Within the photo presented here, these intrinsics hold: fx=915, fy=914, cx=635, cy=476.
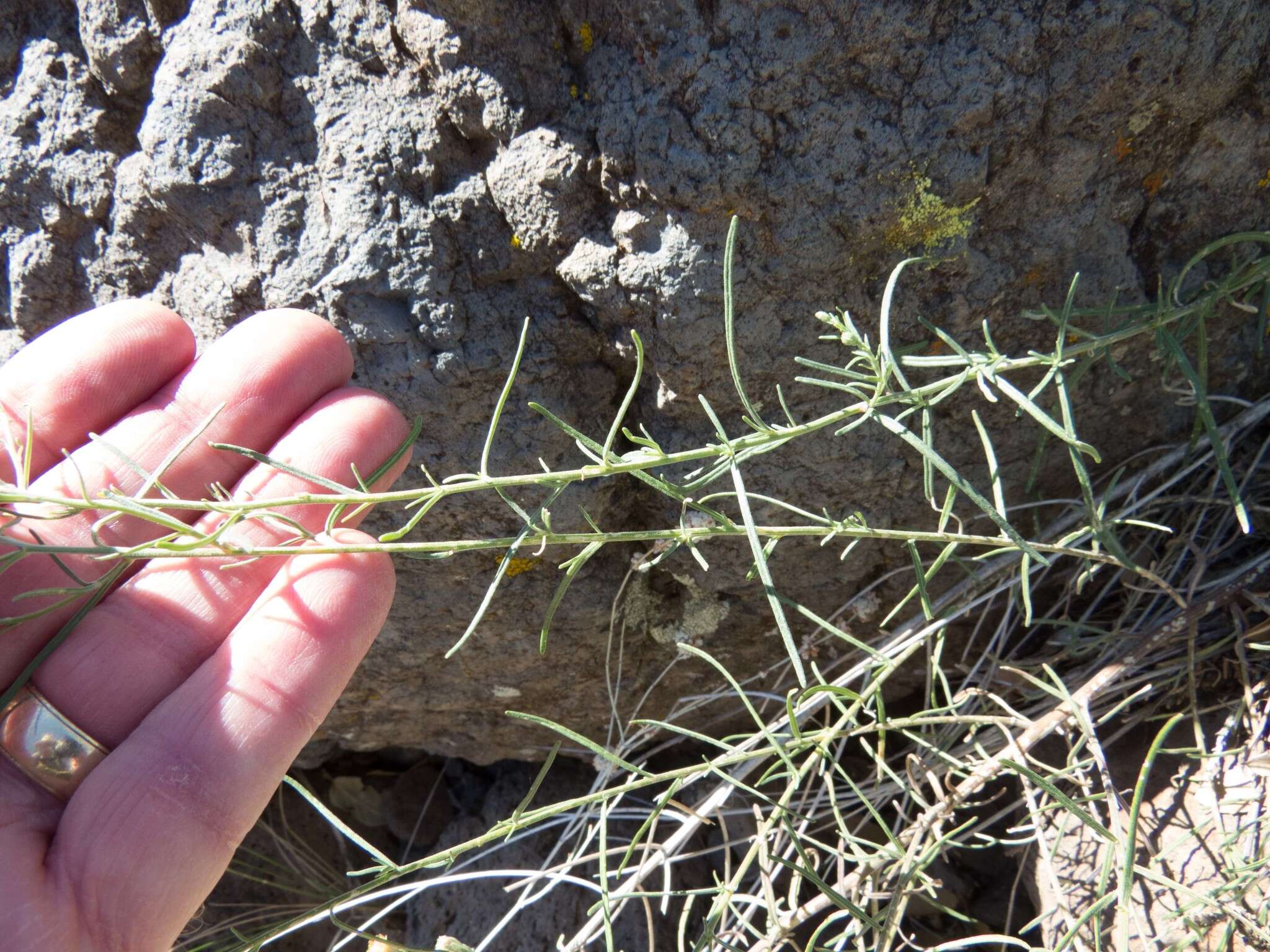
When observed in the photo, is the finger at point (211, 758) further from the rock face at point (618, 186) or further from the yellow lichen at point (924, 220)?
the yellow lichen at point (924, 220)

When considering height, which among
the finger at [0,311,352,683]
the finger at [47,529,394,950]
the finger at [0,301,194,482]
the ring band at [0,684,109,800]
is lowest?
the finger at [47,529,394,950]

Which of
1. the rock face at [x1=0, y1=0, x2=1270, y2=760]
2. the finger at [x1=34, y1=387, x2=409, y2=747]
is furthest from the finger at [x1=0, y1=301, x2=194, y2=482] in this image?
the finger at [x1=34, y1=387, x2=409, y2=747]

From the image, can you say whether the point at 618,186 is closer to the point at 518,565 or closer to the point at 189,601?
the point at 518,565

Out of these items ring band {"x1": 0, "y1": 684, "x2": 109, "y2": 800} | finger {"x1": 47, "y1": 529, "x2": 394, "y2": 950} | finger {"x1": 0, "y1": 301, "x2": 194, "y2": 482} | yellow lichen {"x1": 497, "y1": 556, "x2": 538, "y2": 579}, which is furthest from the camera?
yellow lichen {"x1": 497, "y1": 556, "x2": 538, "y2": 579}

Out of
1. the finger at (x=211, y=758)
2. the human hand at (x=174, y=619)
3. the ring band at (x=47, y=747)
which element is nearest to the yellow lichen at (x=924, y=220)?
the human hand at (x=174, y=619)

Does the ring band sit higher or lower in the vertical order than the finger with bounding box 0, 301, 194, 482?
lower

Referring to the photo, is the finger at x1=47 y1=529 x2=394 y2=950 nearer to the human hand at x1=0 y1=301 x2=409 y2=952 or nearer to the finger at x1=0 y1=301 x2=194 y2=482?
the human hand at x1=0 y1=301 x2=409 y2=952

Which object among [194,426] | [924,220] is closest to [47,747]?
[194,426]

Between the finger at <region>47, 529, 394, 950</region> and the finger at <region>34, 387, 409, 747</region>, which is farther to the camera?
the finger at <region>34, 387, 409, 747</region>
